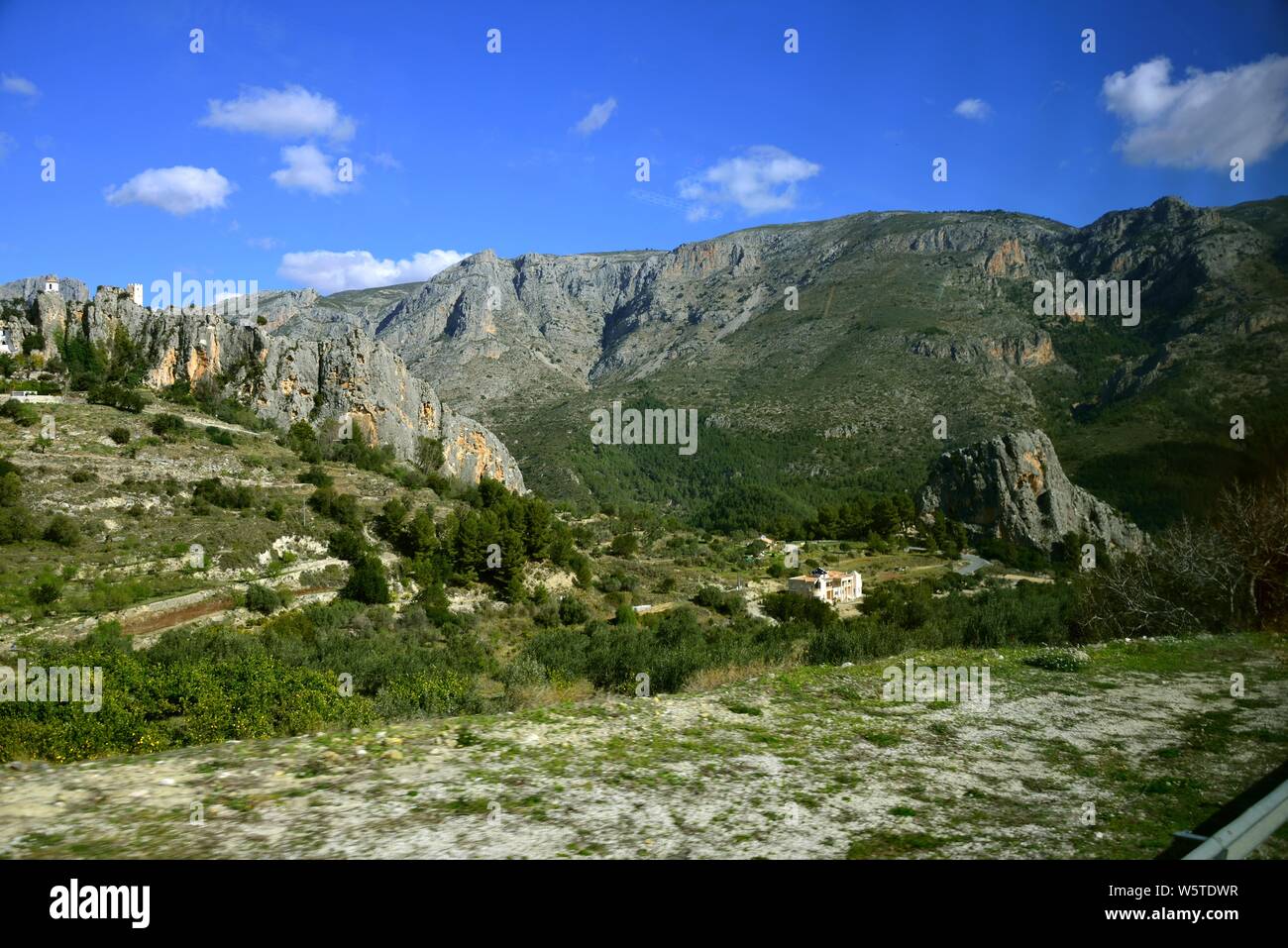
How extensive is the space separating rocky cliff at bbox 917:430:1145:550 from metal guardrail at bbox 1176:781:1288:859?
60.8 meters

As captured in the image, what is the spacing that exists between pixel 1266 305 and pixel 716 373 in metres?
105

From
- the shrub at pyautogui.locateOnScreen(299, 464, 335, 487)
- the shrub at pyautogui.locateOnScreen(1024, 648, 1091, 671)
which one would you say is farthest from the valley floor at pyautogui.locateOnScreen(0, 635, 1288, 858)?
the shrub at pyautogui.locateOnScreen(299, 464, 335, 487)

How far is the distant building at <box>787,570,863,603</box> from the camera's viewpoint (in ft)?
136

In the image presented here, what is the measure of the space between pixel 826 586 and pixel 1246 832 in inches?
1554

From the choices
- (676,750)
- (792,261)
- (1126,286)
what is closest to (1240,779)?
(676,750)

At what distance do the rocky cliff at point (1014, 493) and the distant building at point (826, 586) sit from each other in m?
24.5

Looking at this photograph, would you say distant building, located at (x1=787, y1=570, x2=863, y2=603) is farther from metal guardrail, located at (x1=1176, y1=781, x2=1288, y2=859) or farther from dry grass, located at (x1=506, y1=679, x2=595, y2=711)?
metal guardrail, located at (x1=1176, y1=781, x2=1288, y2=859)

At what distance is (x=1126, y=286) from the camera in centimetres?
8794

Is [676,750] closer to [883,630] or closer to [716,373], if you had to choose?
[883,630]

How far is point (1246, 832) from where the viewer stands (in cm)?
349

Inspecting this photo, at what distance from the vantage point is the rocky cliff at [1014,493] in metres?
60.1

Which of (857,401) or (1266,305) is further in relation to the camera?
(857,401)

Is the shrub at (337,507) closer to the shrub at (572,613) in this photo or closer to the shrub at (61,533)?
the shrub at (61,533)
